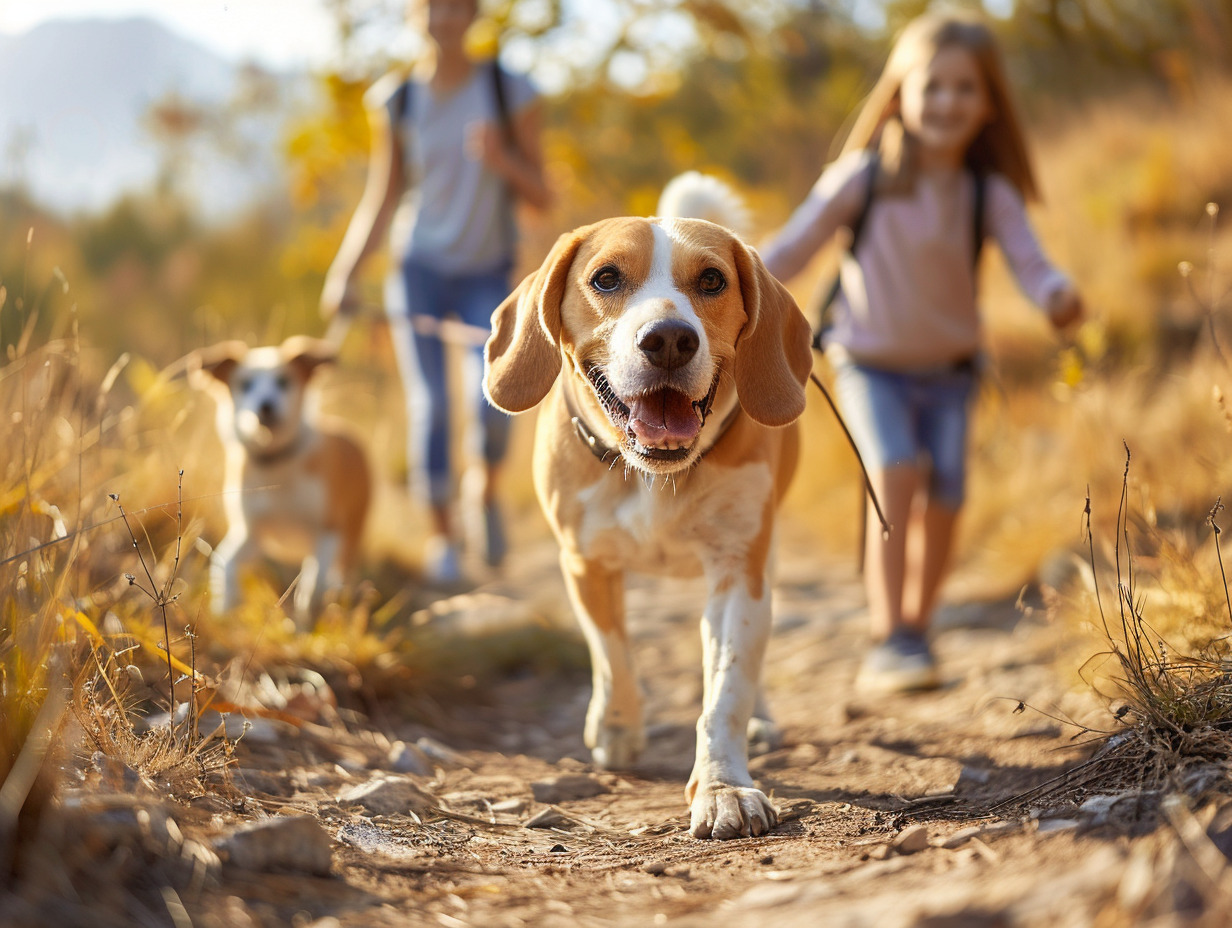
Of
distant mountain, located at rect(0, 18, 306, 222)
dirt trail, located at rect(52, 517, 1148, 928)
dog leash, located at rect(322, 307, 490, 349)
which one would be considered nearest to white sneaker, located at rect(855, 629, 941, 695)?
dirt trail, located at rect(52, 517, 1148, 928)

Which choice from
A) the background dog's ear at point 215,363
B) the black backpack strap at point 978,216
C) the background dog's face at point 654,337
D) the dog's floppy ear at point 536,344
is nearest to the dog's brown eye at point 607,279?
the background dog's face at point 654,337

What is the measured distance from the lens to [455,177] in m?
4.88

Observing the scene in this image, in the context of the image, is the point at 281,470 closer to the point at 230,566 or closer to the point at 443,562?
the point at 230,566

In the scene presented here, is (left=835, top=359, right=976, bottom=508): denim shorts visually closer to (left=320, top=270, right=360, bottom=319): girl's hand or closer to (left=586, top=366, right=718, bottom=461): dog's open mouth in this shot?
(left=586, top=366, right=718, bottom=461): dog's open mouth

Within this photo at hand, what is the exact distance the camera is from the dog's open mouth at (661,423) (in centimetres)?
225

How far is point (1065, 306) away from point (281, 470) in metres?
3.05

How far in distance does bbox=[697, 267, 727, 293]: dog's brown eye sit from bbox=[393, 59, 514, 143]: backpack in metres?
2.77

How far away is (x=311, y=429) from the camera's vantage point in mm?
4637

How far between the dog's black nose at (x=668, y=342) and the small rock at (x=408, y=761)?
1.32m

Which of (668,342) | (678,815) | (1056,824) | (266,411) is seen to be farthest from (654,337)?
(266,411)

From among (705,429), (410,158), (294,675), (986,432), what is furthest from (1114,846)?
(986,432)

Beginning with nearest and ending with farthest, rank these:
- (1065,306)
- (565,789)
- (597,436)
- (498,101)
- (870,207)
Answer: (597,436), (565,789), (1065,306), (870,207), (498,101)

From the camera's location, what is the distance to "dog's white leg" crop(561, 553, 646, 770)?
2.63m

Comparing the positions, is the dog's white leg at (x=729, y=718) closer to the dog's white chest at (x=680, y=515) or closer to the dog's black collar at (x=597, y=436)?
the dog's white chest at (x=680, y=515)
